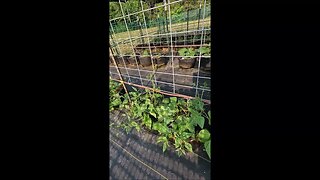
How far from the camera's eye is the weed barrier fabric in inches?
47.8

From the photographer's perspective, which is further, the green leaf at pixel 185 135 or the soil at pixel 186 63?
the soil at pixel 186 63

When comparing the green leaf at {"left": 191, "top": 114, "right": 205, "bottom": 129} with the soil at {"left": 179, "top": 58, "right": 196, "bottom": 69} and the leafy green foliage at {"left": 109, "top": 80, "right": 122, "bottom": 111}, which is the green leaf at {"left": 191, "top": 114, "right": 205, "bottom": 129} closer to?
the leafy green foliage at {"left": 109, "top": 80, "right": 122, "bottom": 111}

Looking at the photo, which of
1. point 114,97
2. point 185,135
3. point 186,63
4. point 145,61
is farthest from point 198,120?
point 145,61

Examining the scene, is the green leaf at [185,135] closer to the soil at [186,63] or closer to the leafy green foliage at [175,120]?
the leafy green foliage at [175,120]

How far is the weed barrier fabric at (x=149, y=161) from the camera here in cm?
121

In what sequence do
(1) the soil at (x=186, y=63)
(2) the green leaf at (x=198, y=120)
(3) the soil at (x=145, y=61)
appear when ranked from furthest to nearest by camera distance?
(3) the soil at (x=145, y=61)
(1) the soil at (x=186, y=63)
(2) the green leaf at (x=198, y=120)

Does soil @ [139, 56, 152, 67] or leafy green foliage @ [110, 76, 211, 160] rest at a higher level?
soil @ [139, 56, 152, 67]

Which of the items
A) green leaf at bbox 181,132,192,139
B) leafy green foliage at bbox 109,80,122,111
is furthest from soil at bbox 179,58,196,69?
green leaf at bbox 181,132,192,139

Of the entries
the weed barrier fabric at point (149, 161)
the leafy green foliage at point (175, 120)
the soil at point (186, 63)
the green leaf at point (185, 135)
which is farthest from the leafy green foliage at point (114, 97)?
the soil at point (186, 63)

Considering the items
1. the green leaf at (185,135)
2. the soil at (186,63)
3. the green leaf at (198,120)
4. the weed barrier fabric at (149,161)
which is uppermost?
the soil at (186,63)
